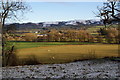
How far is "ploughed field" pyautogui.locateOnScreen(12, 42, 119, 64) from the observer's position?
12172 millimetres

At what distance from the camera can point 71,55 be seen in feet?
42.9

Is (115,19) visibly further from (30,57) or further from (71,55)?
(30,57)

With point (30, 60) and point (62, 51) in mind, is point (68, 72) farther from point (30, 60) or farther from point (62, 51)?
point (62, 51)

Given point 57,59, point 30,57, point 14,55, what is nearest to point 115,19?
point 57,59

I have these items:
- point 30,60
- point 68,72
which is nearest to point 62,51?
point 30,60

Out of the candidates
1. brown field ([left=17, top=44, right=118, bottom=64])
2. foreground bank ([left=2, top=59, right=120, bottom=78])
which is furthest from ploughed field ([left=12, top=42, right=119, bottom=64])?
foreground bank ([left=2, top=59, right=120, bottom=78])

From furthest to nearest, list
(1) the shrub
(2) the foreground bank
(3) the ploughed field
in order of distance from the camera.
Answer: (3) the ploughed field
(1) the shrub
(2) the foreground bank

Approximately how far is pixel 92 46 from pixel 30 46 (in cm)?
432

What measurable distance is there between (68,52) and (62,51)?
1.54ft

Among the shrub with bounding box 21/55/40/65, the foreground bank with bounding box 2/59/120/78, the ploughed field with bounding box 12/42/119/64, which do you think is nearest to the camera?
the foreground bank with bounding box 2/59/120/78

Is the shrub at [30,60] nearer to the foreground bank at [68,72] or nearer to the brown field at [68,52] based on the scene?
the brown field at [68,52]

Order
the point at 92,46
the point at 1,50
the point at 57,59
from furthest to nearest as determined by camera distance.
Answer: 1. the point at 92,46
2. the point at 57,59
3. the point at 1,50

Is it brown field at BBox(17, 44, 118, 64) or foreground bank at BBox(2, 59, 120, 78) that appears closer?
foreground bank at BBox(2, 59, 120, 78)

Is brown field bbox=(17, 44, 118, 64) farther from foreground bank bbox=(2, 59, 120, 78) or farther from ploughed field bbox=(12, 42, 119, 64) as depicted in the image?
foreground bank bbox=(2, 59, 120, 78)
